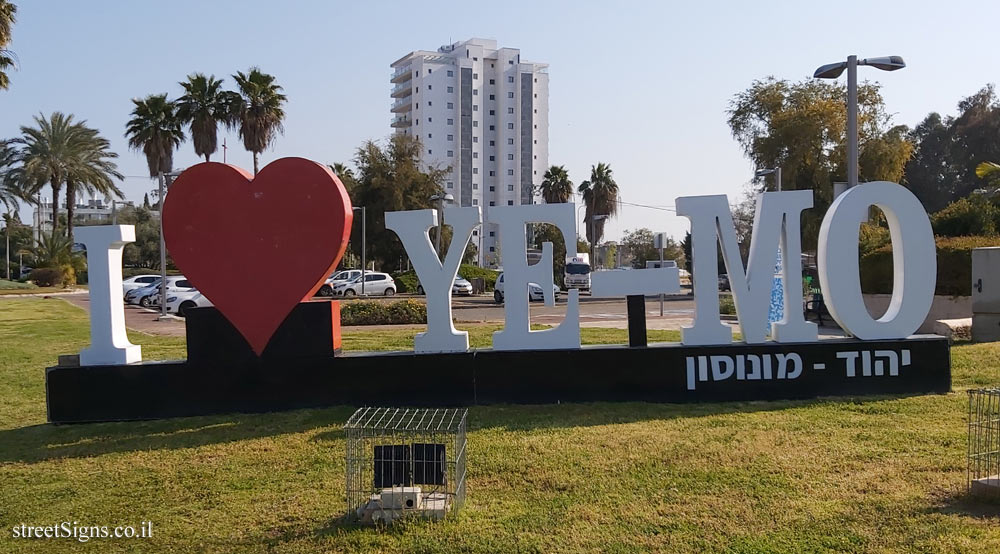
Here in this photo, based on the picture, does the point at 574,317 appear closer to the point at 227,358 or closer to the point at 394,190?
the point at 227,358

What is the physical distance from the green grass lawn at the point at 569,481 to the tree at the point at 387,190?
4273cm

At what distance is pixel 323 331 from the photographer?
989 cm

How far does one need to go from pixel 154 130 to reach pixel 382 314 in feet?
90.0

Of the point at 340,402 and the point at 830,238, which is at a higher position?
the point at 830,238

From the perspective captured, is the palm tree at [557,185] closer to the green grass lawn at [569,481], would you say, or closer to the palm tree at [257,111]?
the palm tree at [257,111]

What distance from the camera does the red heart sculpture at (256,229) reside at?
956cm

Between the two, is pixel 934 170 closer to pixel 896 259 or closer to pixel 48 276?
pixel 896 259

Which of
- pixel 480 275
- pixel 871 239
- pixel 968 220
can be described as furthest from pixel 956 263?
pixel 480 275

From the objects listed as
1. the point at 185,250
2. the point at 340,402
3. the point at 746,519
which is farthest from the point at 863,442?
the point at 185,250

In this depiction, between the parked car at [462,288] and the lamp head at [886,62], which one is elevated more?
Result: the lamp head at [886,62]

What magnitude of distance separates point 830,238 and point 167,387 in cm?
847

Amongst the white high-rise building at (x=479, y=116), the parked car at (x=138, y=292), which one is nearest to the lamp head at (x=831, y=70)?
the parked car at (x=138, y=292)

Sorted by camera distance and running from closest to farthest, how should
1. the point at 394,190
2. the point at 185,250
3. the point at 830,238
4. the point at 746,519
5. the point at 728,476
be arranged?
the point at 746,519
the point at 728,476
the point at 185,250
the point at 830,238
the point at 394,190

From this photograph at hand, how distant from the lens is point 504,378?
33.2 feet
